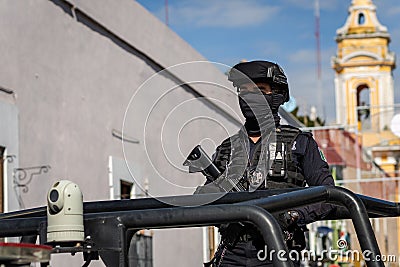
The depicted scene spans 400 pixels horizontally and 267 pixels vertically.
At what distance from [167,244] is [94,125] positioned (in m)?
2.64

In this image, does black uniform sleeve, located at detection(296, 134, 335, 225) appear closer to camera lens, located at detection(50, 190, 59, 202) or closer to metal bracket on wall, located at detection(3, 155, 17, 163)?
camera lens, located at detection(50, 190, 59, 202)

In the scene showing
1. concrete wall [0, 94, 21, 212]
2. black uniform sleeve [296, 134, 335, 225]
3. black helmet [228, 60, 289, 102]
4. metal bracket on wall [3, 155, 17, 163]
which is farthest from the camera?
metal bracket on wall [3, 155, 17, 163]

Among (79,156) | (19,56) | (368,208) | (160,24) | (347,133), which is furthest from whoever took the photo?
(347,133)

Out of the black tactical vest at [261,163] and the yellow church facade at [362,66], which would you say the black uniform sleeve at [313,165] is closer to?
the black tactical vest at [261,163]

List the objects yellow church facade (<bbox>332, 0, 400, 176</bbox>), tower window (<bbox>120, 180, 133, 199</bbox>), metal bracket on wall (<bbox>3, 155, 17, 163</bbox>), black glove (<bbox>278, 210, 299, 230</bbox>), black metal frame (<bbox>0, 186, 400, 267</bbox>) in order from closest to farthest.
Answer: black metal frame (<bbox>0, 186, 400, 267</bbox>) < black glove (<bbox>278, 210, 299, 230</bbox>) < metal bracket on wall (<bbox>3, 155, 17, 163</bbox>) < tower window (<bbox>120, 180, 133, 199</bbox>) < yellow church facade (<bbox>332, 0, 400, 176</bbox>)

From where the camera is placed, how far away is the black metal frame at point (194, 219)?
7.89 ft

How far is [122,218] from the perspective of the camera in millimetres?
2465

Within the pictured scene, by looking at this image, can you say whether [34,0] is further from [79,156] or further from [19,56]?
[79,156]

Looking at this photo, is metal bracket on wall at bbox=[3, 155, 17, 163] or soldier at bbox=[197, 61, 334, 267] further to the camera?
metal bracket on wall at bbox=[3, 155, 17, 163]

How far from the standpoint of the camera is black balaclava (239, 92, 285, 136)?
3.34 m

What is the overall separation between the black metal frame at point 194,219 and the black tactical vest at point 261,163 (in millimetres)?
528

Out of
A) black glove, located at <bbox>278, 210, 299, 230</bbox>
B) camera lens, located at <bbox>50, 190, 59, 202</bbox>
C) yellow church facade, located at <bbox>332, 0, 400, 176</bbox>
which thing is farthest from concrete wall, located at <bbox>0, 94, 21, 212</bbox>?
yellow church facade, located at <bbox>332, 0, 400, 176</bbox>

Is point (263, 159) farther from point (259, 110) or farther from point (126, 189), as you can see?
point (126, 189)

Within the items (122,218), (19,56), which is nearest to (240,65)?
(122,218)
